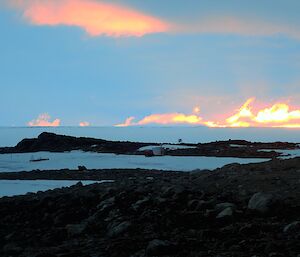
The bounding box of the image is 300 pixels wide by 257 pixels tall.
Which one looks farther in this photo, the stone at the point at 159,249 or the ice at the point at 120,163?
the ice at the point at 120,163

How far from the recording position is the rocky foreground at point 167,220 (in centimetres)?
605

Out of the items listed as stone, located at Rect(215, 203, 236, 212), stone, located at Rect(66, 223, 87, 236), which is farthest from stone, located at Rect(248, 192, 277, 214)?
stone, located at Rect(66, 223, 87, 236)

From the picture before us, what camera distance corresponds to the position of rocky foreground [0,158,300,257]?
6047 millimetres

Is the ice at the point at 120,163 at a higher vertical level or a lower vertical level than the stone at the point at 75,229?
higher

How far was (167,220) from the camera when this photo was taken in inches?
298

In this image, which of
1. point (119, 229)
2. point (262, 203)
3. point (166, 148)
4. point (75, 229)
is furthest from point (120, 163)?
point (262, 203)

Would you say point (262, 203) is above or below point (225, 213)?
above

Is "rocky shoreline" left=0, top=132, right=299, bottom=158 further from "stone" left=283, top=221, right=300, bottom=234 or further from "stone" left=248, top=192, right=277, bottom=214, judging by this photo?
"stone" left=283, top=221, right=300, bottom=234

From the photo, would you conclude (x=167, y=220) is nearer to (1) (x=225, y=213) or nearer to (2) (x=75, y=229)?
(1) (x=225, y=213)

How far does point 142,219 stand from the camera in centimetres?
786

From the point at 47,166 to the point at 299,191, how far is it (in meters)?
25.0

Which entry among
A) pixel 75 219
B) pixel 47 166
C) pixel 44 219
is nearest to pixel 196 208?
pixel 75 219

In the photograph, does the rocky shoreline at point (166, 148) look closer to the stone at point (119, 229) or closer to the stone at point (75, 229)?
the stone at point (75, 229)

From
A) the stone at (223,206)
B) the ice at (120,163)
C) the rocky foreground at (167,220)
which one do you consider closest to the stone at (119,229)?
the rocky foreground at (167,220)
